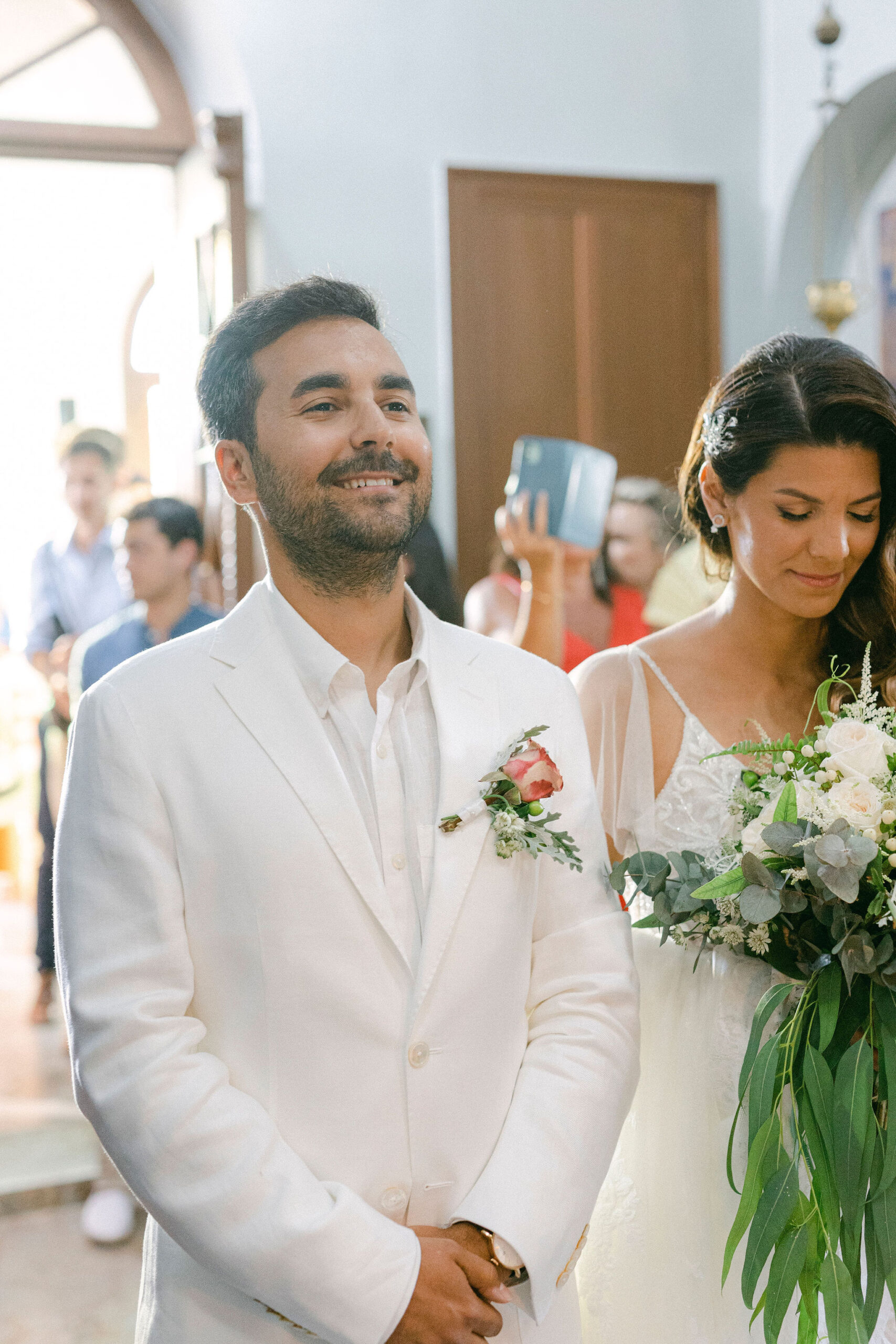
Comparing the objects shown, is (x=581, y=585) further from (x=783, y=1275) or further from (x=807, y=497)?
(x=783, y=1275)

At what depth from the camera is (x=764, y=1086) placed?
153 centimetres

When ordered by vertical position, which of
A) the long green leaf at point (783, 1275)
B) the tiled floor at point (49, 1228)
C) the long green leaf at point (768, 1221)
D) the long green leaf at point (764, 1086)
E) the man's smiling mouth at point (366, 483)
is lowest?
the tiled floor at point (49, 1228)

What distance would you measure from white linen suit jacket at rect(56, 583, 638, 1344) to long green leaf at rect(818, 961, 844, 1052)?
235 mm

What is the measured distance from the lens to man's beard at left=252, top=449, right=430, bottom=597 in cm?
149

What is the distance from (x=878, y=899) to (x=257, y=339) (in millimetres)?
941

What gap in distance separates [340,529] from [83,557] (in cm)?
427

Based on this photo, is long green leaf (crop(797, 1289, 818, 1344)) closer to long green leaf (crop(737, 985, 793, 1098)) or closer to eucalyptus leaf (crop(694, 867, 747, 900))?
long green leaf (crop(737, 985, 793, 1098))

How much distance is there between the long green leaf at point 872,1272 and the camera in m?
1.49

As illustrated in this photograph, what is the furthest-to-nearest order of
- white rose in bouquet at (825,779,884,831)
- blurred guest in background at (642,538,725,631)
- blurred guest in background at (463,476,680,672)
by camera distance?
blurred guest in background at (642,538,725,631) < blurred guest in background at (463,476,680,672) < white rose in bouquet at (825,779,884,831)

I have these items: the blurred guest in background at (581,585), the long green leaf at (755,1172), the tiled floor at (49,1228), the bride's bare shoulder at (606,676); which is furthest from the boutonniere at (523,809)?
the tiled floor at (49,1228)

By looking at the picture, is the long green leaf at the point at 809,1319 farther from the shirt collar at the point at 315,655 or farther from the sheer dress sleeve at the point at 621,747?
the shirt collar at the point at 315,655

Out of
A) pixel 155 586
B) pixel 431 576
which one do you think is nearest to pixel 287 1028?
pixel 431 576

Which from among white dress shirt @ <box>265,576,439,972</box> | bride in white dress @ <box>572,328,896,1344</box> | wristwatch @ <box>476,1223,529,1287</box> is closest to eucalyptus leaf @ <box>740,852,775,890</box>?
bride in white dress @ <box>572,328,896,1344</box>

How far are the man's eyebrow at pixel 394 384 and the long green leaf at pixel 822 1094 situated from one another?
2.90 feet
